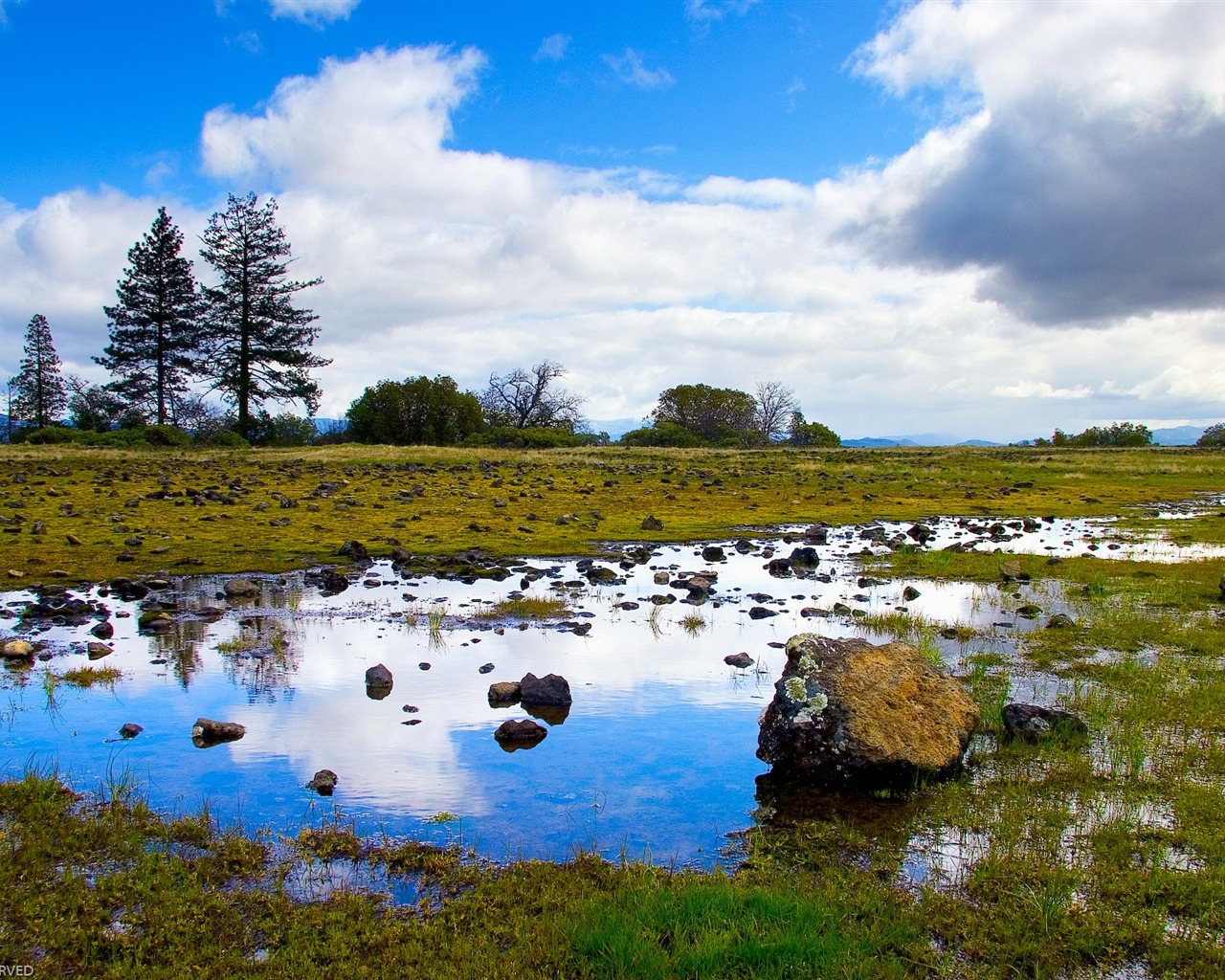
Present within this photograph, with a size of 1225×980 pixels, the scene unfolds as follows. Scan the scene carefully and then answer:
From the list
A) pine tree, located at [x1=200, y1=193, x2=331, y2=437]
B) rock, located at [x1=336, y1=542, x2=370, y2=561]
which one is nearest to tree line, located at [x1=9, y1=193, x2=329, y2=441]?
pine tree, located at [x1=200, y1=193, x2=331, y2=437]

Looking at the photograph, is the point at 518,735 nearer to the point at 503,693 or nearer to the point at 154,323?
the point at 503,693

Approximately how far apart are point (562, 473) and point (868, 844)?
1433 inches

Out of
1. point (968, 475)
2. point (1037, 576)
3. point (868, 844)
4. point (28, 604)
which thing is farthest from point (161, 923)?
point (968, 475)

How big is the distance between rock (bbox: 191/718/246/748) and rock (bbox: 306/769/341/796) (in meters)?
1.58

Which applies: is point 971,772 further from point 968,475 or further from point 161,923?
point 968,475

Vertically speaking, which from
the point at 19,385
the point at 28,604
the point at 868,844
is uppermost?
the point at 19,385

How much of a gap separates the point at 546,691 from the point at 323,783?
3023 millimetres

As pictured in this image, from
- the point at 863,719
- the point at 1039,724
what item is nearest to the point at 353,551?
the point at 863,719

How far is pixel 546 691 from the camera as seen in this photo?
32.9 feet

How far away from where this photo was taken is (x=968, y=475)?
5006 cm

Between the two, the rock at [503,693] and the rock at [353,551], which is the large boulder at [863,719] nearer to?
the rock at [503,693]

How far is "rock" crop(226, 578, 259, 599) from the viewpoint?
1568cm

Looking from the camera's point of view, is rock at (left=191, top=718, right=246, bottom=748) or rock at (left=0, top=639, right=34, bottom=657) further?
rock at (left=0, top=639, right=34, bottom=657)

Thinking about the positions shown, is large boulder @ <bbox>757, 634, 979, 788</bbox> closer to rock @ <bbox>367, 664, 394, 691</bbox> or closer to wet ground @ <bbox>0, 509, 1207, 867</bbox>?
wet ground @ <bbox>0, 509, 1207, 867</bbox>
